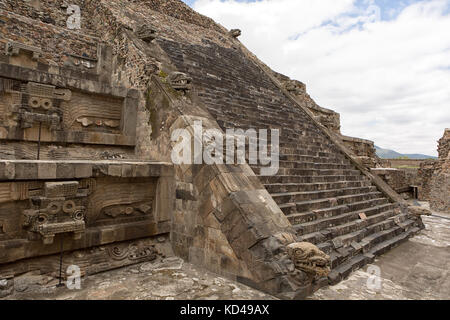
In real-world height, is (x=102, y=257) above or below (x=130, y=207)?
below

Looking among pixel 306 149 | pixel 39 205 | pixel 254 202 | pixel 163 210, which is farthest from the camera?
pixel 306 149

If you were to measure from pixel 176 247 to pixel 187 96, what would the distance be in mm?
3133

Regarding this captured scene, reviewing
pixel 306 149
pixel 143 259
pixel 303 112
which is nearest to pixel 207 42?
pixel 303 112

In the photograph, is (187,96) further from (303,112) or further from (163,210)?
(303,112)

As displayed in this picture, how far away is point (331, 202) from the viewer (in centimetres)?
628

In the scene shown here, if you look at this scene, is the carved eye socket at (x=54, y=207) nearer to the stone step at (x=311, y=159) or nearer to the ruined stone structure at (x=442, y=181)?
the stone step at (x=311, y=159)

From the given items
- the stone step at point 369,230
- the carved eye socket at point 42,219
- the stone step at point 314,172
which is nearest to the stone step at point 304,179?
the stone step at point 314,172

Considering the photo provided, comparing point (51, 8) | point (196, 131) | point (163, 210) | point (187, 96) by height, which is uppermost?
point (51, 8)

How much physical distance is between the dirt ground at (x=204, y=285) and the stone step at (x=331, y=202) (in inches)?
55.9

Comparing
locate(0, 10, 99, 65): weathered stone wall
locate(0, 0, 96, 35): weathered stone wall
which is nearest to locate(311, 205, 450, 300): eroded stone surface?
locate(0, 10, 99, 65): weathered stone wall

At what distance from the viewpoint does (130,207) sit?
475 cm

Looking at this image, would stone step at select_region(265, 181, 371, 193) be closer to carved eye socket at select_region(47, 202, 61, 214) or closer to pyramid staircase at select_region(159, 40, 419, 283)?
pyramid staircase at select_region(159, 40, 419, 283)

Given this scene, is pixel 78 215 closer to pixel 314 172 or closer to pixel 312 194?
pixel 312 194

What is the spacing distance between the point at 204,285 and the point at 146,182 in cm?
203
